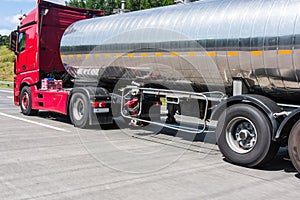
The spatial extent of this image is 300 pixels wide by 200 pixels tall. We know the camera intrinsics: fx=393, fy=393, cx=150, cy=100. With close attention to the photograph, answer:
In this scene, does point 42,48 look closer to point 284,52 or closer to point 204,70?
point 204,70

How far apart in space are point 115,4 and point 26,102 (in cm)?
2334

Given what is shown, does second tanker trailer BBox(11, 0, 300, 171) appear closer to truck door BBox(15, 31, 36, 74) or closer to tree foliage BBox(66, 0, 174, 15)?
truck door BBox(15, 31, 36, 74)

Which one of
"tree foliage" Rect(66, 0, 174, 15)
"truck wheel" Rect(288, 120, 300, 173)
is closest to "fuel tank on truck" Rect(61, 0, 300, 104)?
"truck wheel" Rect(288, 120, 300, 173)

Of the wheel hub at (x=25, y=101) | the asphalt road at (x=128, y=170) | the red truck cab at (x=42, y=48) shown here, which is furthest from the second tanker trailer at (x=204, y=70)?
the wheel hub at (x=25, y=101)

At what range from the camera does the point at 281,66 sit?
642cm

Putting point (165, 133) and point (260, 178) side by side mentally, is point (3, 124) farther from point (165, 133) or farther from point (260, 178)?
point (260, 178)

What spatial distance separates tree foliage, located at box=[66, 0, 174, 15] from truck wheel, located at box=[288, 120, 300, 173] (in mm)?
20665

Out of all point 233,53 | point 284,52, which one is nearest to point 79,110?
point 233,53

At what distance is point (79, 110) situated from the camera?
1097 centimetres

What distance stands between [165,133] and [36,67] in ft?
17.1

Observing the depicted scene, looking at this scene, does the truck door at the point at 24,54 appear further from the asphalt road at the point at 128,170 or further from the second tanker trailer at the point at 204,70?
the asphalt road at the point at 128,170

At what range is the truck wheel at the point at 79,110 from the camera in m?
10.5

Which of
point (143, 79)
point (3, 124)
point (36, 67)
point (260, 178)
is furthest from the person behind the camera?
point (36, 67)

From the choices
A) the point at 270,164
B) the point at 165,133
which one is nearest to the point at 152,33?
the point at 165,133
